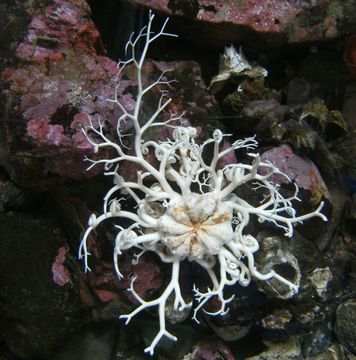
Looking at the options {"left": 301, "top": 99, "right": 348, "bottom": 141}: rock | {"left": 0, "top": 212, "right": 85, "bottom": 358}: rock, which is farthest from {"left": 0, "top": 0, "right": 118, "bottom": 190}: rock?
{"left": 301, "top": 99, "right": 348, "bottom": 141}: rock

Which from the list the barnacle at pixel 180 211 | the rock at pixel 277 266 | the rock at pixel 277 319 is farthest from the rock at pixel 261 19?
the rock at pixel 277 319

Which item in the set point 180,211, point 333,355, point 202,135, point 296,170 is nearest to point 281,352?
point 333,355

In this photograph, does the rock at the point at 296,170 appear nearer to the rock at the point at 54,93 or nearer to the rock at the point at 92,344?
the rock at the point at 54,93

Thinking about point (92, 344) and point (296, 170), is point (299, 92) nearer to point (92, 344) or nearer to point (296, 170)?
point (296, 170)

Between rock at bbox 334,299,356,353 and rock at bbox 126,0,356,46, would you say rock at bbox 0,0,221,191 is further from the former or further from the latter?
rock at bbox 334,299,356,353

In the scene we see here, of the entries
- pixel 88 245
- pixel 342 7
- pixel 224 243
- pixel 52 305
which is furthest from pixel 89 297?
pixel 342 7

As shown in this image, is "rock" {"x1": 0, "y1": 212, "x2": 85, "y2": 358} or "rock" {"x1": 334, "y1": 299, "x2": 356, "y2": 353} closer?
"rock" {"x1": 0, "y1": 212, "x2": 85, "y2": 358}
